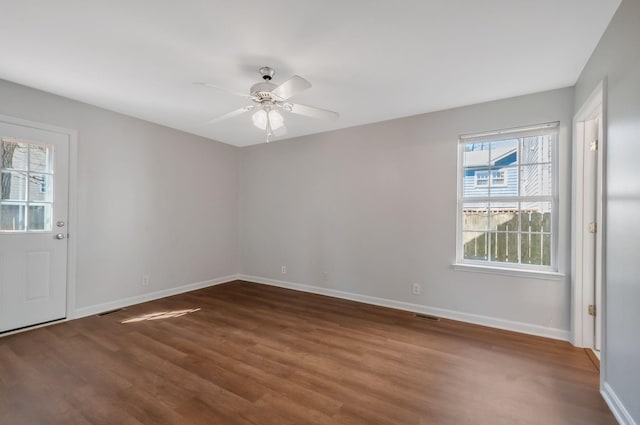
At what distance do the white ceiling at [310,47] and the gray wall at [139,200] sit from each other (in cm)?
35

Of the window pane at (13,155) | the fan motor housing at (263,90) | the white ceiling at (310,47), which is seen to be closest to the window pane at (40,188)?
the window pane at (13,155)

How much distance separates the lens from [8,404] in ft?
6.03

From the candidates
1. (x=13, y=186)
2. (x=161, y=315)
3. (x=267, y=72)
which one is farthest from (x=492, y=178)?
(x=13, y=186)

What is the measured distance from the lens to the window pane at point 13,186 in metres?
2.89

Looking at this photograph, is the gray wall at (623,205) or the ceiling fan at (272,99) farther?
the ceiling fan at (272,99)

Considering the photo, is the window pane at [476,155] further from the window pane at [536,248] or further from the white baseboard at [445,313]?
the white baseboard at [445,313]

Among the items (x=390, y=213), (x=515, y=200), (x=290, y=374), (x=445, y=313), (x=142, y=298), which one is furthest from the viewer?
(x=142, y=298)

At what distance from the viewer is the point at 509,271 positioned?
3.11 meters

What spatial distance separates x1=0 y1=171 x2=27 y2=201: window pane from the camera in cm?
289

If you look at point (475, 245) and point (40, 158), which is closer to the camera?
point (40, 158)

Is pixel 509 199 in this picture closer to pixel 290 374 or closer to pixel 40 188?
pixel 290 374

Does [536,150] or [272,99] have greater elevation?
[272,99]

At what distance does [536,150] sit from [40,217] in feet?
17.9

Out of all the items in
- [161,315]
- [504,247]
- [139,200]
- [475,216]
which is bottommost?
[161,315]
